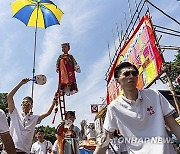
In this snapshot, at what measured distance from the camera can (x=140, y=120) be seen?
2191mm

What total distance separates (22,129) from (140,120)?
2.34 meters

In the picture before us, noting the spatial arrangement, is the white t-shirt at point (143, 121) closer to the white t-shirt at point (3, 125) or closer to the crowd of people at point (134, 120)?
the crowd of people at point (134, 120)

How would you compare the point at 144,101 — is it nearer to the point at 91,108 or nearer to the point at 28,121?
the point at 28,121

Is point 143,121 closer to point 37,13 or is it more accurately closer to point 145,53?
point 145,53

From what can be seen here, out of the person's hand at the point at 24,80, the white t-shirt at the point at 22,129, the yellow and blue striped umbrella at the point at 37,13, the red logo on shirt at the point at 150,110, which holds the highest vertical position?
the yellow and blue striped umbrella at the point at 37,13

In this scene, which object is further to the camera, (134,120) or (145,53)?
(145,53)

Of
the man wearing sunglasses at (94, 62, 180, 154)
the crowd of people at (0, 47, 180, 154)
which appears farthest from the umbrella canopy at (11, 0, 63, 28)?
the man wearing sunglasses at (94, 62, 180, 154)

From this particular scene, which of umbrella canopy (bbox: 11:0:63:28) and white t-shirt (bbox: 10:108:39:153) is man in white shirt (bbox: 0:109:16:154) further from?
umbrella canopy (bbox: 11:0:63:28)

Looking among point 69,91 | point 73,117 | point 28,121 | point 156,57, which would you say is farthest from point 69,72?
point 28,121

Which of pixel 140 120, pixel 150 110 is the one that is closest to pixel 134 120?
pixel 140 120

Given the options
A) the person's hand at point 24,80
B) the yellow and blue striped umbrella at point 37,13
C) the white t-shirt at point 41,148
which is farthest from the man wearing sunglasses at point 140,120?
the yellow and blue striped umbrella at point 37,13

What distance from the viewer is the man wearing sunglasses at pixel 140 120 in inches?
83.4

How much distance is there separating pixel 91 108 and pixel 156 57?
469 inches

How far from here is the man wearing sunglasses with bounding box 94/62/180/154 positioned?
212 centimetres
